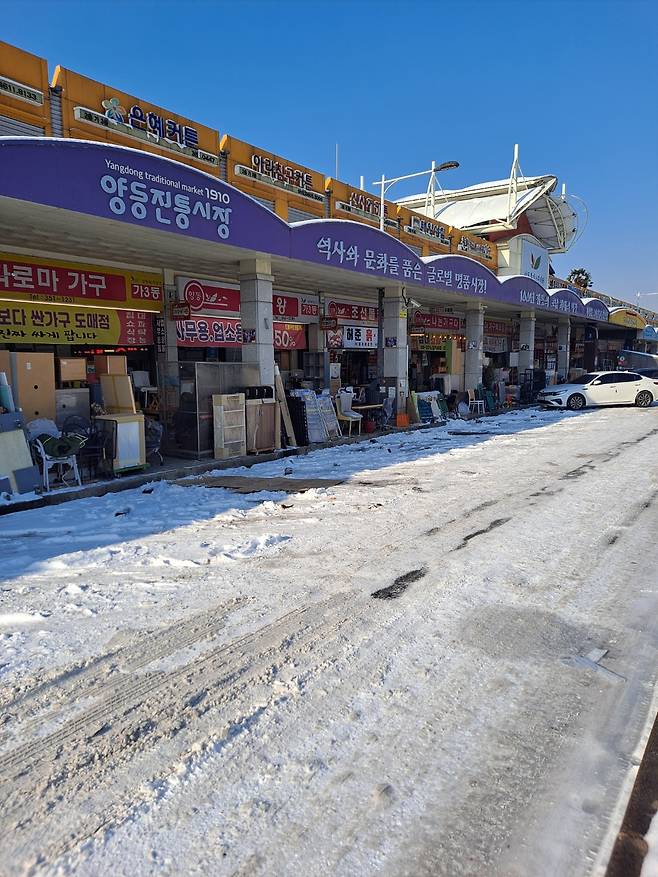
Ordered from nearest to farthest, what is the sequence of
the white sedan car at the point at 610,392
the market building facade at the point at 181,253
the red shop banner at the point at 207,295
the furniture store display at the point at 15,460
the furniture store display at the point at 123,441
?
the furniture store display at the point at 15,460
the market building facade at the point at 181,253
the furniture store display at the point at 123,441
the red shop banner at the point at 207,295
the white sedan car at the point at 610,392

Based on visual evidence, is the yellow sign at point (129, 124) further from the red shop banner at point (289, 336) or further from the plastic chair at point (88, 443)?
the red shop banner at point (289, 336)

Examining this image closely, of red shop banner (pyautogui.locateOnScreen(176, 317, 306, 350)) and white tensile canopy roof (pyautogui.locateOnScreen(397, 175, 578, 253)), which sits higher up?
white tensile canopy roof (pyautogui.locateOnScreen(397, 175, 578, 253))

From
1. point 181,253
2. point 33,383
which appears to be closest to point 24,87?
point 181,253

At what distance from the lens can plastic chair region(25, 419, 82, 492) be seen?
8.98m

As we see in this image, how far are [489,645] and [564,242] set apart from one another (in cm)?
3889

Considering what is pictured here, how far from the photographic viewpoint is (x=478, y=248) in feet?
87.9

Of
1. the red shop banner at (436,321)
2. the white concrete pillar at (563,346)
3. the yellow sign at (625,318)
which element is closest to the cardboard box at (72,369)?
the red shop banner at (436,321)

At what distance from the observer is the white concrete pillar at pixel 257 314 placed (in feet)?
42.0

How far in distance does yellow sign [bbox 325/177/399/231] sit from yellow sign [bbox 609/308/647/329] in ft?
72.4

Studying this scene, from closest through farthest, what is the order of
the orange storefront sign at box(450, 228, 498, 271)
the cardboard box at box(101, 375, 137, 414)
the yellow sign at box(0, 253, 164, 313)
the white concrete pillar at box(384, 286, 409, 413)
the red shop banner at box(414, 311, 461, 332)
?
the cardboard box at box(101, 375, 137, 414) → the yellow sign at box(0, 253, 164, 313) → the white concrete pillar at box(384, 286, 409, 413) → the red shop banner at box(414, 311, 461, 332) → the orange storefront sign at box(450, 228, 498, 271)

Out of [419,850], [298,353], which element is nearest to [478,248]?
[298,353]

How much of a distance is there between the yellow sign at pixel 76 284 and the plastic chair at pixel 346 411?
17.6ft

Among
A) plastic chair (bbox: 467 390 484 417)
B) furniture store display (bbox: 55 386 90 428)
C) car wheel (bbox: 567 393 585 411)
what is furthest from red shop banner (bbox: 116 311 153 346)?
car wheel (bbox: 567 393 585 411)

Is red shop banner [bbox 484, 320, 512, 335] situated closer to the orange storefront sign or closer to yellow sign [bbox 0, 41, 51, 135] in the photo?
the orange storefront sign
